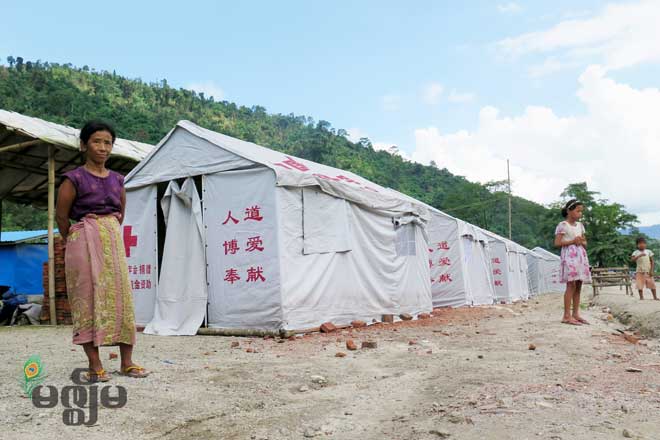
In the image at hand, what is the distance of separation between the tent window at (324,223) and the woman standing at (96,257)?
3261 mm

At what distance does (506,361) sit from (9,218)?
2899 cm

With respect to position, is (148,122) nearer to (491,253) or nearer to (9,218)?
(9,218)

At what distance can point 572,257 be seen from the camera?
5980 millimetres

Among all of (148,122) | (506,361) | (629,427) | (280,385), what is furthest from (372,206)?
(148,122)

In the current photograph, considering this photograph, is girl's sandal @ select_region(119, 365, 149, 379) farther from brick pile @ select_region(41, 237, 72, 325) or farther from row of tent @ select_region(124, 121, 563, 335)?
brick pile @ select_region(41, 237, 72, 325)

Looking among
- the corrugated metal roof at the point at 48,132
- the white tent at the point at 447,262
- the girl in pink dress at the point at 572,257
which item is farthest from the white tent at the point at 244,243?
the white tent at the point at 447,262

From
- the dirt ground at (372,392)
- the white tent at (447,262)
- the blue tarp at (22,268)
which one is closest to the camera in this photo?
the dirt ground at (372,392)

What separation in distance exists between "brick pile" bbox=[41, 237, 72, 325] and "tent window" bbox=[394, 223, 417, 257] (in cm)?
533

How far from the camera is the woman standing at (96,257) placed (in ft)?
9.42

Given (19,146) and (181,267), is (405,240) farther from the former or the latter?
(19,146)

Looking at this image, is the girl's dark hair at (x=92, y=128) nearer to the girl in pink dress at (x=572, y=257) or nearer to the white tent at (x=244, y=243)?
the white tent at (x=244, y=243)

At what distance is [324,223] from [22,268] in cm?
849

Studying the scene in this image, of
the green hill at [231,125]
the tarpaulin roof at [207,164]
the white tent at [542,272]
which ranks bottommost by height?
the white tent at [542,272]

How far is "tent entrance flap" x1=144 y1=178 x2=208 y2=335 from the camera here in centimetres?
628
